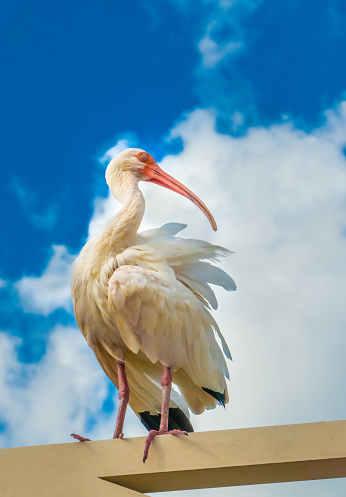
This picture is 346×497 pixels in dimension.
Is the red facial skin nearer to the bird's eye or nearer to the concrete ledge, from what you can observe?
the bird's eye

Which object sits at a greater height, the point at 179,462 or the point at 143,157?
the point at 143,157

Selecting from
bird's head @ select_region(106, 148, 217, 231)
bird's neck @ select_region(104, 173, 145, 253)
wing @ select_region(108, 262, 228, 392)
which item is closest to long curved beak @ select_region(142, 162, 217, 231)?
bird's head @ select_region(106, 148, 217, 231)

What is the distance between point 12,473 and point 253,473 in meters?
1.02

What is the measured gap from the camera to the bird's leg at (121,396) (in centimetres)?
414

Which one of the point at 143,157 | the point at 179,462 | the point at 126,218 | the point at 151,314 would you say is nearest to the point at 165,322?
the point at 151,314

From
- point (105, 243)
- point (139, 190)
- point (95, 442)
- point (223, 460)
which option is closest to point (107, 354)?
point (105, 243)

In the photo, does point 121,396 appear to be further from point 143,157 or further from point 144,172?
point 143,157

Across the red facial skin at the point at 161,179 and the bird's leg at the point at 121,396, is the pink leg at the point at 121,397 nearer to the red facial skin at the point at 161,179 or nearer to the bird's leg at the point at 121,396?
the bird's leg at the point at 121,396

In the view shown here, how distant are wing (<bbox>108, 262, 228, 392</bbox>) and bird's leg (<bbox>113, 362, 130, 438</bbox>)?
0.29 metres

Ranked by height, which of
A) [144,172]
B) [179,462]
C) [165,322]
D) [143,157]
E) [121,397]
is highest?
[143,157]

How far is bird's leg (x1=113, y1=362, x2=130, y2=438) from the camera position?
4.14 metres

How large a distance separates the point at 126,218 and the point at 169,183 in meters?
0.74

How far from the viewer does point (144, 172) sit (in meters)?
5.05

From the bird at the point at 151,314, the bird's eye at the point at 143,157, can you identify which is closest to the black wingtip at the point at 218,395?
the bird at the point at 151,314
